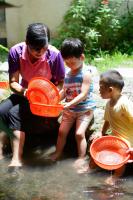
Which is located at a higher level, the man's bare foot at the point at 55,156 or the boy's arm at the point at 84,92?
the boy's arm at the point at 84,92

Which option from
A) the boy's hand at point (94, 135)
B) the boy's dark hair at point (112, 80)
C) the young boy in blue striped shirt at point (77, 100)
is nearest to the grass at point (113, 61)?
the boy's hand at point (94, 135)

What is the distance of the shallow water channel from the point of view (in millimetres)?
3432

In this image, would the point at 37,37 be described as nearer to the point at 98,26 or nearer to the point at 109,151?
the point at 109,151

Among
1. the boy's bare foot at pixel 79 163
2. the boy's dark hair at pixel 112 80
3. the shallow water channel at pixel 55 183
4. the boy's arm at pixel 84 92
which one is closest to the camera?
the shallow water channel at pixel 55 183

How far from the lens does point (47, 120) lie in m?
4.12

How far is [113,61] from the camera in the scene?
719 cm

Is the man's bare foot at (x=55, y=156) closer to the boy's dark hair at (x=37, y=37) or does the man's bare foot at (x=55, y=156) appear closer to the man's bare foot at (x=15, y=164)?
the man's bare foot at (x=15, y=164)

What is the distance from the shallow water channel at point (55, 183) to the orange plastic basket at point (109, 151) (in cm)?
14

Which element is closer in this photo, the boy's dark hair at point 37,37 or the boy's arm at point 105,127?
the boy's dark hair at point 37,37

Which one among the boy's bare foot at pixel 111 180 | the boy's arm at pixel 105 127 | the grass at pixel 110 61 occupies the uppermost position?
the boy's arm at pixel 105 127

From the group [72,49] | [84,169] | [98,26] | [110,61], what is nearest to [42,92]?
[72,49]

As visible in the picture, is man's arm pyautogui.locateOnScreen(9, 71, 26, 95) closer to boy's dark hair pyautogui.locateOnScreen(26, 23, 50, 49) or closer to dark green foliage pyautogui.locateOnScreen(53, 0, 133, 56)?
boy's dark hair pyautogui.locateOnScreen(26, 23, 50, 49)

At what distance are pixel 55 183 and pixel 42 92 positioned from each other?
0.85 meters

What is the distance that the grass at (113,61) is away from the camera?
22.5ft
